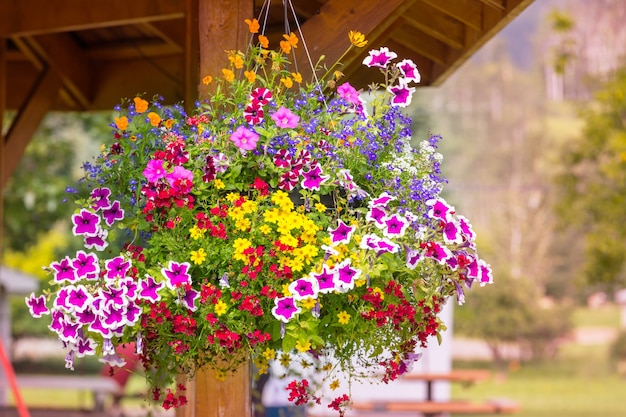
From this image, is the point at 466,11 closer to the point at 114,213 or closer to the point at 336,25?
the point at 336,25

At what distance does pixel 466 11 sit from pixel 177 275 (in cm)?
211

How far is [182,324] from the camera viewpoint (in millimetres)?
2316

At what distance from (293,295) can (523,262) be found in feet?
77.3

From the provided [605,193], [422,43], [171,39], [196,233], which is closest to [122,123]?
[196,233]

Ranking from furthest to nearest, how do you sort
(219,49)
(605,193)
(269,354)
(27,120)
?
(605,193) < (27,120) < (219,49) < (269,354)

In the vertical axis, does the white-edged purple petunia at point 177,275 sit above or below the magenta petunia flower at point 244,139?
below

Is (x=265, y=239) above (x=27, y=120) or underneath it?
underneath

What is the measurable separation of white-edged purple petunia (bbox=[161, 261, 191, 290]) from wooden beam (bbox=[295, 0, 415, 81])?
793 mm

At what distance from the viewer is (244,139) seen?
242 centimetres

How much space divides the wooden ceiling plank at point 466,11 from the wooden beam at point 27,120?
2319 mm

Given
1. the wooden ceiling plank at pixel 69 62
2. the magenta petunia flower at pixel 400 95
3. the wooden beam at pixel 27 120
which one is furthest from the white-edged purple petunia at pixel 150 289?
the wooden ceiling plank at pixel 69 62

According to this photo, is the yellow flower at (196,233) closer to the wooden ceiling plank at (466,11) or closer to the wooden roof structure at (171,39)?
the wooden roof structure at (171,39)

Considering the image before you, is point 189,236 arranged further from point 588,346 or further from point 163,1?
point 588,346

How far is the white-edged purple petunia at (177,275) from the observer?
2316 mm
